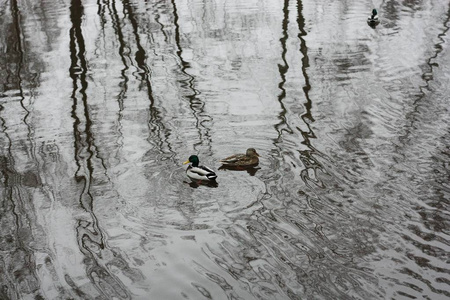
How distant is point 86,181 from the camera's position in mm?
11445

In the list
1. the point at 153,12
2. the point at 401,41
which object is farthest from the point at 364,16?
the point at 153,12

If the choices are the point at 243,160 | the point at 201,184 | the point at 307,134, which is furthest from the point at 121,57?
the point at 201,184

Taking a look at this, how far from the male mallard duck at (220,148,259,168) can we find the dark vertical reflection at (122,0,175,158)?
1.14 metres

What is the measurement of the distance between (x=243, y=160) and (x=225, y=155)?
871mm

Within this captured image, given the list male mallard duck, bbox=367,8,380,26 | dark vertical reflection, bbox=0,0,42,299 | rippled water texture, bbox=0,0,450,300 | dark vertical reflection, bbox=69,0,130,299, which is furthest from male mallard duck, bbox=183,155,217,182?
male mallard duck, bbox=367,8,380,26

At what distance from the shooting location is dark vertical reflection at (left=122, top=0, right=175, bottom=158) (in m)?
13.0

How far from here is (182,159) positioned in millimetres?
11930

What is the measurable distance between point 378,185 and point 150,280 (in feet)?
13.5

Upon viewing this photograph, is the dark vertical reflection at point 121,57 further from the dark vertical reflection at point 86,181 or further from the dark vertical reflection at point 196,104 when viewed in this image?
the dark vertical reflection at point 196,104

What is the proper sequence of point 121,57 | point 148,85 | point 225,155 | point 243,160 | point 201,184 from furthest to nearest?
1. point 121,57
2. point 148,85
3. point 225,155
4. point 243,160
5. point 201,184

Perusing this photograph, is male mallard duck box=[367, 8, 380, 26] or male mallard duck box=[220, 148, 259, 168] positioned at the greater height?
male mallard duck box=[367, 8, 380, 26]

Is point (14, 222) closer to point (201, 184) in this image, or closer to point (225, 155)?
point (201, 184)

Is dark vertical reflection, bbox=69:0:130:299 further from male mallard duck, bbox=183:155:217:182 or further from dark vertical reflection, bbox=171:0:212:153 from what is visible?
dark vertical reflection, bbox=171:0:212:153

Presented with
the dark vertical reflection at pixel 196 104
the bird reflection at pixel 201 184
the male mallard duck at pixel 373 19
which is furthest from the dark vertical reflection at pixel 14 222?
the male mallard duck at pixel 373 19
